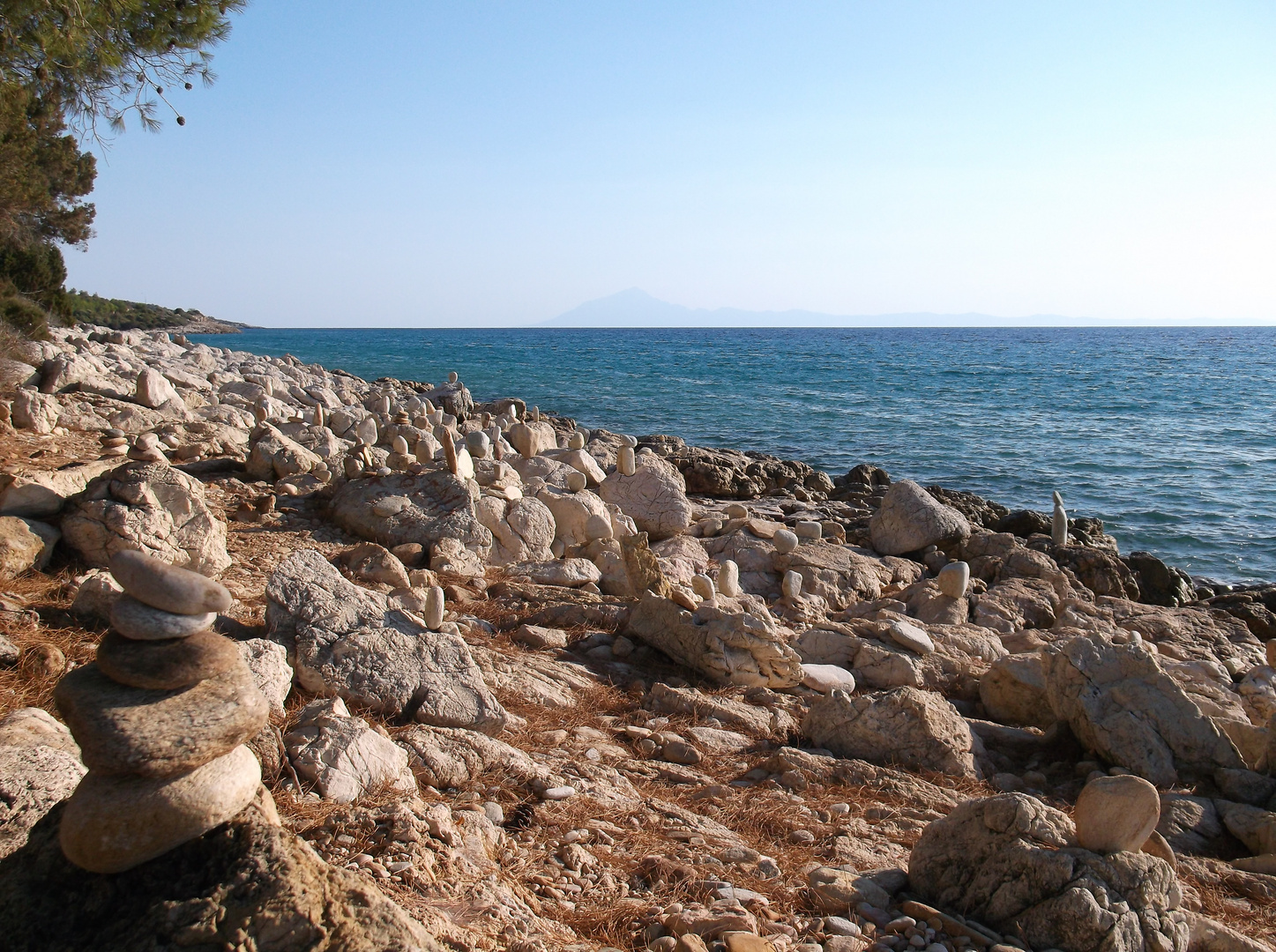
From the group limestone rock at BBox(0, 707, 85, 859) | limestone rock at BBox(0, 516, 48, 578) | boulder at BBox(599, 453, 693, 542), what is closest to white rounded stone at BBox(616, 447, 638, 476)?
boulder at BBox(599, 453, 693, 542)

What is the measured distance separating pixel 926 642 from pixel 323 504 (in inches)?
224

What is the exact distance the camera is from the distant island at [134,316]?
6116 centimetres

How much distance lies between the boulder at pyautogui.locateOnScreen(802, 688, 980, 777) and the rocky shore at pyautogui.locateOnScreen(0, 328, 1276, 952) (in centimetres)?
2

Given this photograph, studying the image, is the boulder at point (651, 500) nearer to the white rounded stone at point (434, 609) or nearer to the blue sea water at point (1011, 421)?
the white rounded stone at point (434, 609)

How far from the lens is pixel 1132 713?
5.56 meters

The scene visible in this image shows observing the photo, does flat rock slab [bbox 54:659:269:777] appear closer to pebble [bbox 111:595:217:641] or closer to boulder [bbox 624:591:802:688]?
pebble [bbox 111:595:217:641]

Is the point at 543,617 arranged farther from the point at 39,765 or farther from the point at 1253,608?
the point at 1253,608

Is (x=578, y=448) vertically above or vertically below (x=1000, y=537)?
above

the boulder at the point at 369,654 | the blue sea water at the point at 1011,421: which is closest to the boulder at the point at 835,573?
the boulder at the point at 369,654


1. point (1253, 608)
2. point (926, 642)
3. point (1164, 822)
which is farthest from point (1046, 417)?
point (1164, 822)

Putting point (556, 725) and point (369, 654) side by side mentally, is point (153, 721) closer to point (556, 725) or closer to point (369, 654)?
point (369, 654)

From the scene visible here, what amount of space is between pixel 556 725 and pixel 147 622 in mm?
2909

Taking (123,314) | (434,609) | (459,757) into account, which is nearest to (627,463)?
(434,609)

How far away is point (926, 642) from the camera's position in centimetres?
708
